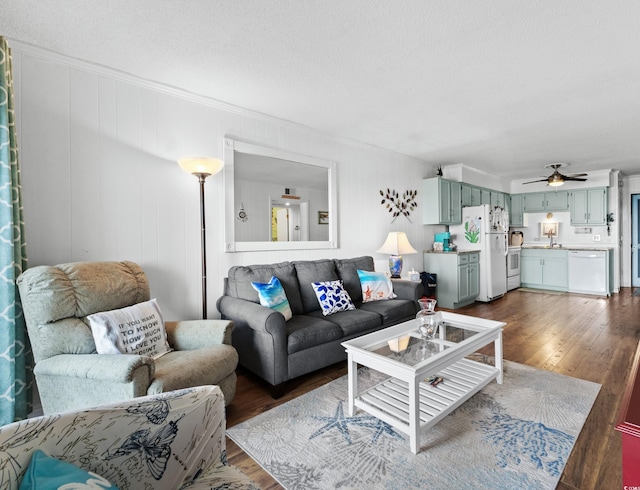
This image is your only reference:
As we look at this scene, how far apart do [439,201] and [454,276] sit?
1.23m

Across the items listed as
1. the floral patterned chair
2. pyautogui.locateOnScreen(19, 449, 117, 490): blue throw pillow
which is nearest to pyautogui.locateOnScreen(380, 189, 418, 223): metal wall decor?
the floral patterned chair

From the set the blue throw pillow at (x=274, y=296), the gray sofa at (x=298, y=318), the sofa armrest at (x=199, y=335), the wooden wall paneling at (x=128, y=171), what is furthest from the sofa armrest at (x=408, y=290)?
the wooden wall paneling at (x=128, y=171)

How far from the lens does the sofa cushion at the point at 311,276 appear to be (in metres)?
3.25

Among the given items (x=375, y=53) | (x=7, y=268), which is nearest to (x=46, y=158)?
(x=7, y=268)

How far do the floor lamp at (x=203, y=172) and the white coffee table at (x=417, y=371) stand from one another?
55.1 inches

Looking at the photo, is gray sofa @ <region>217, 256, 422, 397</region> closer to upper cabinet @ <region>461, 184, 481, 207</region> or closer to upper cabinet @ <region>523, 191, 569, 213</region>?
upper cabinet @ <region>461, 184, 481, 207</region>

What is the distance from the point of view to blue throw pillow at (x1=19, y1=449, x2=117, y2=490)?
689 mm

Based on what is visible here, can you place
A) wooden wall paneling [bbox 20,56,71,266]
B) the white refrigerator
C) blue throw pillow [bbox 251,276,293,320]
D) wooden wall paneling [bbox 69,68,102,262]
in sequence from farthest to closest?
the white refrigerator < blue throw pillow [bbox 251,276,293,320] < wooden wall paneling [bbox 69,68,102,262] < wooden wall paneling [bbox 20,56,71,266]

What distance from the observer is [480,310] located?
5094 mm

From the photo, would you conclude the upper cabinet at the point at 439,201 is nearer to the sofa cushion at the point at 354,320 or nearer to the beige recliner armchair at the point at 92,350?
the sofa cushion at the point at 354,320

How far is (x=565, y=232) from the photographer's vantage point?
712cm

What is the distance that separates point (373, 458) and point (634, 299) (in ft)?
21.7

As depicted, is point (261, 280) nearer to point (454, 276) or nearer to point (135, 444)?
point (135, 444)

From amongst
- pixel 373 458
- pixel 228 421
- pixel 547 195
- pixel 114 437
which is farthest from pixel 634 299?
pixel 114 437
